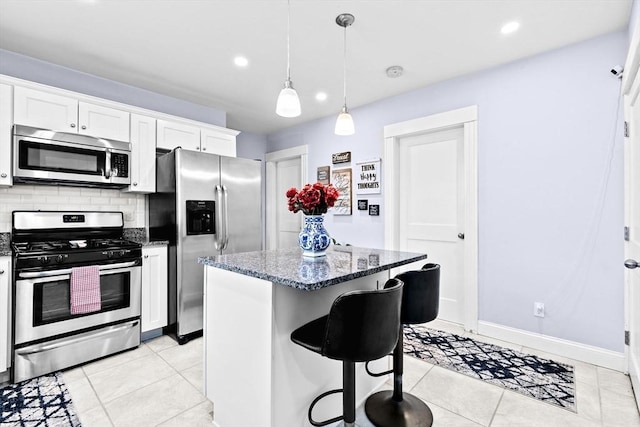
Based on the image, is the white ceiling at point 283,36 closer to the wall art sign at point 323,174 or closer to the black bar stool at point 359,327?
the wall art sign at point 323,174

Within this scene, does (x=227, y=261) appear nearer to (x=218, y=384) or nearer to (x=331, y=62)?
(x=218, y=384)

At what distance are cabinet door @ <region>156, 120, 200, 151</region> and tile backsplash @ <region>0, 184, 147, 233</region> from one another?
25.8 inches

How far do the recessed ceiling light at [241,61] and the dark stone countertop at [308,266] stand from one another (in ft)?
6.00

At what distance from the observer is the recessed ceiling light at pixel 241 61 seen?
2812 mm

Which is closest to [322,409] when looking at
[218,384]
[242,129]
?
[218,384]

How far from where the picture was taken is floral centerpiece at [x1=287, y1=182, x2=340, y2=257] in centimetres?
184

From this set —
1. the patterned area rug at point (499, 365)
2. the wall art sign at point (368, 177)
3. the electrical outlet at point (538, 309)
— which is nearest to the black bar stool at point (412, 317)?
the patterned area rug at point (499, 365)

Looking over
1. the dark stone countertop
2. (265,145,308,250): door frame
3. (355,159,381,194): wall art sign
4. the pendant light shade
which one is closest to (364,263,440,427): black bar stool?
the dark stone countertop

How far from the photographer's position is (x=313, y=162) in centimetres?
460

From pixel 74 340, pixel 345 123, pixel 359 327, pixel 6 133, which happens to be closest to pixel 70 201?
pixel 6 133

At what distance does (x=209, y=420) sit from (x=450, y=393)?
1517mm

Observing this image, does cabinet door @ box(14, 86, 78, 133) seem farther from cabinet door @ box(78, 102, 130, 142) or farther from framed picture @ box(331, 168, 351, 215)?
framed picture @ box(331, 168, 351, 215)

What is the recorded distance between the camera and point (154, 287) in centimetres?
298

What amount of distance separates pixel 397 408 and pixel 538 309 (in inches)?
65.5
